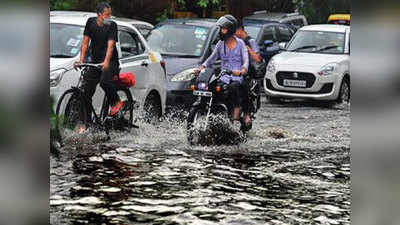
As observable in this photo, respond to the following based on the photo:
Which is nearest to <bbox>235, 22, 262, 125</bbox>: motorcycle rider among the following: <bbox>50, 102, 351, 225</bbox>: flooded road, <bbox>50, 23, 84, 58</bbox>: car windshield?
<bbox>50, 102, 351, 225</bbox>: flooded road

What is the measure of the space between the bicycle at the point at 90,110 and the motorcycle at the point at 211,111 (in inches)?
37.0

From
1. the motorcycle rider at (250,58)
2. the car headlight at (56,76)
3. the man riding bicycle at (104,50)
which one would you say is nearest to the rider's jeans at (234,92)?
the motorcycle rider at (250,58)

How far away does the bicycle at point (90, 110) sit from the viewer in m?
11.4

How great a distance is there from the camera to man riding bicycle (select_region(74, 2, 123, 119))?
12.3 meters

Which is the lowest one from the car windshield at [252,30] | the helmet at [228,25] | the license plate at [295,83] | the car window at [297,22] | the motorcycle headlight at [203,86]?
the license plate at [295,83]

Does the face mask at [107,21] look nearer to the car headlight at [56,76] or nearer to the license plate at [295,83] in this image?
the car headlight at [56,76]

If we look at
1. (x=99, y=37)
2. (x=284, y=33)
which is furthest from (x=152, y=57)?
(x=284, y=33)

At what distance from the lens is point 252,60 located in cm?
1395

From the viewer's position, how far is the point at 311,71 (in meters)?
18.3
